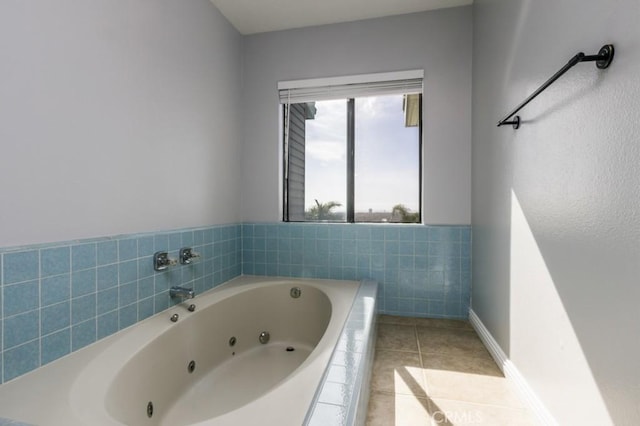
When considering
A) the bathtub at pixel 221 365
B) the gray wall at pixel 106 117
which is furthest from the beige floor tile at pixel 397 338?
the gray wall at pixel 106 117

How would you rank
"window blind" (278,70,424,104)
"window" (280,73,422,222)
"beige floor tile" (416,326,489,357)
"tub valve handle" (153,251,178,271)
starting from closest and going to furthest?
"tub valve handle" (153,251,178,271) → "beige floor tile" (416,326,489,357) → "window blind" (278,70,424,104) → "window" (280,73,422,222)

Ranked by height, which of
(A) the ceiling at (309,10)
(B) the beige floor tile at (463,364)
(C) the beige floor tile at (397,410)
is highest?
(A) the ceiling at (309,10)

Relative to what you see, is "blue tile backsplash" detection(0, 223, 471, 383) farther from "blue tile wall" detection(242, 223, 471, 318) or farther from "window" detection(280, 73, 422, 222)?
"window" detection(280, 73, 422, 222)

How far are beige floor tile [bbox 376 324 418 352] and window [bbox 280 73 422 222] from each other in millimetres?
838

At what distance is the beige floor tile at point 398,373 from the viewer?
1.50 metres

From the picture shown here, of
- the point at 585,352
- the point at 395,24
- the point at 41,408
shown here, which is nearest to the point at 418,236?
the point at 585,352

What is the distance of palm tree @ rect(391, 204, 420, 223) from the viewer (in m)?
2.44

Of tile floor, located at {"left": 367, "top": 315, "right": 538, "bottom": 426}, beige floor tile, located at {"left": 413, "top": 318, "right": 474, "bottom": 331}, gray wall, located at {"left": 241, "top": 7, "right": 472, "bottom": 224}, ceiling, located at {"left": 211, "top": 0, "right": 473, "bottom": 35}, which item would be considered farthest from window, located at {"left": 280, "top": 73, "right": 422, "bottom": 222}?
tile floor, located at {"left": 367, "top": 315, "right": 538, "bottom": 426}

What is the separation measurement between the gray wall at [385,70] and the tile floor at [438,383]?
2.86 feet

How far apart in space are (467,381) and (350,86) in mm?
2186

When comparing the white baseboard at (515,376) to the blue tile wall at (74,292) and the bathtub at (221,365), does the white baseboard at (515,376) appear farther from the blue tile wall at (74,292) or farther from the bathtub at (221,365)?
the blue tile wall at (74,292)

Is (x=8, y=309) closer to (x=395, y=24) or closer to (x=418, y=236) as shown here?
(x=418, y=236)

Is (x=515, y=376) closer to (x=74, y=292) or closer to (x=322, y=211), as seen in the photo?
(x=322, y=211)

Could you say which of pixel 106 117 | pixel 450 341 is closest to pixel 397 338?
pixel 450 341
